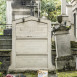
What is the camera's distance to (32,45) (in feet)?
17.6

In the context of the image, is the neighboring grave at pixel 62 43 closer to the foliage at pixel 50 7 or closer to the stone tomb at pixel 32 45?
the stone tomb at pixel 32 45

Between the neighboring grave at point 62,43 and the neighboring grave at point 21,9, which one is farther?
the neighboring grave at point 21,9

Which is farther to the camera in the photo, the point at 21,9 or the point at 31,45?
the point at 21,9

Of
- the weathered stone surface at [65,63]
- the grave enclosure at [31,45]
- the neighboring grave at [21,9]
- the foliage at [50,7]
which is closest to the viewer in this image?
the grave enclosure at [31,45]

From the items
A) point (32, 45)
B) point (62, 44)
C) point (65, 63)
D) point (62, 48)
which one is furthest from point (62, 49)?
point (32, 45)

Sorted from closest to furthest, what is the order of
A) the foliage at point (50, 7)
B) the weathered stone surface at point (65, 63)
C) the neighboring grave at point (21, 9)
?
the weathered stone surface at point (65, 63), the neighboring grave at point (21, 9), the foliage at point (50, 7)

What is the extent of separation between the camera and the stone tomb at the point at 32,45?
529cm

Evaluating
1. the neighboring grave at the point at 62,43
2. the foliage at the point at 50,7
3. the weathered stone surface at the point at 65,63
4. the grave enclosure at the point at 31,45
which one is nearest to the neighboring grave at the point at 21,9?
the neighboring grave at the point at 62,43

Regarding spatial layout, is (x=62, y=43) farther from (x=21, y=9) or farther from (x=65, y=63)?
(x=21, y=9)

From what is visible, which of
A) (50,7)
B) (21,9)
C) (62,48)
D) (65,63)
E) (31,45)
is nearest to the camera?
(31,45)

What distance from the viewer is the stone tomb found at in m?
5.29

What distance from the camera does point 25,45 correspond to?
532 centimetres

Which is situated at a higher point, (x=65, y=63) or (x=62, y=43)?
(x=62, y=43)

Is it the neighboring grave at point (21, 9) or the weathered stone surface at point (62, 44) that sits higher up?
the neighboring grave at point (21, 9)
